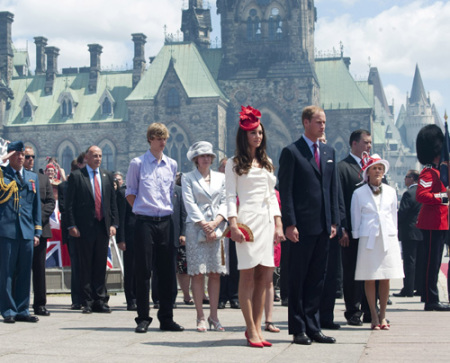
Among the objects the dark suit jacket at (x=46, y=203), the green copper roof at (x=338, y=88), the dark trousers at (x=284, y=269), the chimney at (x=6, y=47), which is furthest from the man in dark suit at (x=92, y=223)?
the chimney at (x=6, y=47)

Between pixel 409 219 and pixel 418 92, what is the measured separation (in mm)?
146752

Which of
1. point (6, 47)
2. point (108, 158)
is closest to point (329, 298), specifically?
point (108, 158)

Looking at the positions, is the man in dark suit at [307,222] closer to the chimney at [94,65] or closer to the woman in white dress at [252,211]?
the woman in white dress at [252,211]

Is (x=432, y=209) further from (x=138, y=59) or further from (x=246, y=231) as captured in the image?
(x=138, y=59)

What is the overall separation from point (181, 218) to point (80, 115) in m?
56.8

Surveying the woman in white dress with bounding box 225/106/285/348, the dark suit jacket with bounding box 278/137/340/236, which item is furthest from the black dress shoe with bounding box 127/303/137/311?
the dark suit jacket with bounding box 278/137/340/236

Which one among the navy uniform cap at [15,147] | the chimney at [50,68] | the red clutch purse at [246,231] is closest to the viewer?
the red clutch purse at [246,231]

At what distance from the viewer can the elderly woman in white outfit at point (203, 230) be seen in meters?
8.11

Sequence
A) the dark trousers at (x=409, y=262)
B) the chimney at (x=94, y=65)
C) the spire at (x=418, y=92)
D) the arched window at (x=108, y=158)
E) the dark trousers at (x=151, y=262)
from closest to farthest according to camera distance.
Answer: the dark trousers at (x=151, y=262) → the dark trousers at (x=409, y=262) → the arched window at (x=108, y=158) → the chimney at (x=94, y=65) → the spire at (x=418, y=92)

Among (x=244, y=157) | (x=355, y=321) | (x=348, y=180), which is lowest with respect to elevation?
(x=355, y=321)

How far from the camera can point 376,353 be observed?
648cm

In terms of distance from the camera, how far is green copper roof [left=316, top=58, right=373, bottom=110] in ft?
206

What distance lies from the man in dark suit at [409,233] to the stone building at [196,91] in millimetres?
45700

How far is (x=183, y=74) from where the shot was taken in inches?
2441
